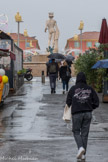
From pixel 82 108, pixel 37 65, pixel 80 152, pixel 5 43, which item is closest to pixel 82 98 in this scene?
pixel 82 108

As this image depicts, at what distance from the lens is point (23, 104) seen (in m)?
18.5

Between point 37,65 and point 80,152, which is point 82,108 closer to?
point 80,152

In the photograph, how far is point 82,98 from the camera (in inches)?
331

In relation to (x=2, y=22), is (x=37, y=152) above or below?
below

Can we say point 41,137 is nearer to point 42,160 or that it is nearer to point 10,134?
point 10,134

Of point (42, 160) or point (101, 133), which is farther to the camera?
point (101, 133)

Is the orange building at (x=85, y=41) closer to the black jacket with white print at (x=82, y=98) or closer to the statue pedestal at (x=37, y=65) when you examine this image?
the statue pedestal at (x=37, y=65)

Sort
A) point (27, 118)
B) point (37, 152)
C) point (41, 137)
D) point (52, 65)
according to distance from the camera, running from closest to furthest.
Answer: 1. point (37, 152)
2. point (41, 137)
3. point (27, 118)
4. point (52, 65)

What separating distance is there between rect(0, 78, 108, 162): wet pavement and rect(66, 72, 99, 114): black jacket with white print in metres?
0.80

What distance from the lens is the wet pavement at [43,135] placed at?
8531 millimetres

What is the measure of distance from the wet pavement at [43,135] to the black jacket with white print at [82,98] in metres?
0.80

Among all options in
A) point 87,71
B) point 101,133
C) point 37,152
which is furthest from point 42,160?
point 87,71

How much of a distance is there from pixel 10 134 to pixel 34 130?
2.96ft

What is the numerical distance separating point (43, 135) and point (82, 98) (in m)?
2.90
